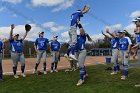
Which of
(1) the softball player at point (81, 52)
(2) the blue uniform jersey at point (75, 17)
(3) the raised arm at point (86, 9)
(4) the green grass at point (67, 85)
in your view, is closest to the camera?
(4) the green grass at point (67, 85)

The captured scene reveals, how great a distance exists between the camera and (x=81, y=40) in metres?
14.3

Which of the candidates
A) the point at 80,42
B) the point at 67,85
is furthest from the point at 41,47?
the point at 67,85

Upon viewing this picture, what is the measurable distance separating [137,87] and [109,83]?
1473mm

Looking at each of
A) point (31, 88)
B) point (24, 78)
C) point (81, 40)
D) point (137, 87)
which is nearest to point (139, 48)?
point (137, 87)

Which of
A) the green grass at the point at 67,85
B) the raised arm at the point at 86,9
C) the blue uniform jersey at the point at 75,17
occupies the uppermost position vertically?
the raised arm at the point at 86,9

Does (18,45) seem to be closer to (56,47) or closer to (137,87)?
(56,47)

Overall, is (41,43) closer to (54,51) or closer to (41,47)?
(41,47)

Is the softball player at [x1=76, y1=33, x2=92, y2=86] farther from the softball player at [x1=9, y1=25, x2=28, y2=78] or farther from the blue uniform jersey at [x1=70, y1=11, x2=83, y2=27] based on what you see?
the softball player at [x1=9, y1=25, x2=28, y2=78]

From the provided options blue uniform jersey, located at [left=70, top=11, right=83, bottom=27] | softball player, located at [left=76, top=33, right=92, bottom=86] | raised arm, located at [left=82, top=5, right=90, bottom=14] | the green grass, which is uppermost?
raised arm, located at [left=82, top=5, right=90, bottom=14]

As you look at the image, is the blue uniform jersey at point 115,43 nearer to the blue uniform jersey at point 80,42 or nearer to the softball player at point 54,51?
the blue uniform jersey at point 80,42

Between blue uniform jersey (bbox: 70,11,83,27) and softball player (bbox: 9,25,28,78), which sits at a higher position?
blue uniform jersey (bbox: 70,11,83,27)

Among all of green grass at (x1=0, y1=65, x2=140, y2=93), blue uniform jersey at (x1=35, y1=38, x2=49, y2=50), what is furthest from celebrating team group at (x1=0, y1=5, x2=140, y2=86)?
green grass at (x1=0, y1=65, x2=140, y2=93)

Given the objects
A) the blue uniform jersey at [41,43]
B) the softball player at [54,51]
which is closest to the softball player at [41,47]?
the blue uniform jersey at [41,43]

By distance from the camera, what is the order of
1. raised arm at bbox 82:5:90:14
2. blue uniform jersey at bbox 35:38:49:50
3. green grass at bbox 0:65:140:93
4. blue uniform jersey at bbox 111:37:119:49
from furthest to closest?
blue uniform jersey at bbox 35:38:49:50 < blue uniform jersey at bbox 111:37:119:49 < raised arm at bbox 82:5:90:14 < green grass at bbox 0:65:140:93
